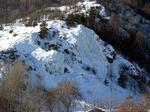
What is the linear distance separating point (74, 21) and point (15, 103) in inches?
860

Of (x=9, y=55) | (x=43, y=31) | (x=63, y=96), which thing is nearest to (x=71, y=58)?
(x=43, y=31)

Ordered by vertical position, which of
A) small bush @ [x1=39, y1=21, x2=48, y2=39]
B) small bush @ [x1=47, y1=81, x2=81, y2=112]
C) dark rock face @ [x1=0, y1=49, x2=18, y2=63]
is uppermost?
small bush @ [x1=39, y1=21, x2=48, y2=39]

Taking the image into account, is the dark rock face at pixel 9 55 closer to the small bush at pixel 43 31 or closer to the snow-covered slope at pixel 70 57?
the snow-covered slope at pixel 70 57

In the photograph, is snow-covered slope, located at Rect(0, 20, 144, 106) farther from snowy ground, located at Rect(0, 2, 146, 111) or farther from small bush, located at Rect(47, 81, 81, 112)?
small bush, located at Rect(47, 81, 81, 112)

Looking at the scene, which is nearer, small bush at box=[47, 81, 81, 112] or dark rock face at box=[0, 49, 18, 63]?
small bush at box=[47, 81, 81, 112]

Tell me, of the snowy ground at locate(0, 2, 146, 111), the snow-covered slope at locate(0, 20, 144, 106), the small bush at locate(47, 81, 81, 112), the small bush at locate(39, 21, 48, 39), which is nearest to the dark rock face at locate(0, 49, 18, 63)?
the snow-covered slope at locate(0, 20, 144, 106)

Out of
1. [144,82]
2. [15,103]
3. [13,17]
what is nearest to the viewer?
[15,103]

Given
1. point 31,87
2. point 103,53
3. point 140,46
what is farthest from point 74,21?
point 31,87

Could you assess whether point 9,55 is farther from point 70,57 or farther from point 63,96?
point 63,96

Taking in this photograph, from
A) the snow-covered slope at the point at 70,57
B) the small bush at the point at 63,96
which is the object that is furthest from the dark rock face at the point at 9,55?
the small bush at the point at 63,96

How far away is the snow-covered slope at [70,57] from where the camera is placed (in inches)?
2803

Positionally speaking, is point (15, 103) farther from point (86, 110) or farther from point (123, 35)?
point (123, 35)

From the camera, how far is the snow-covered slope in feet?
234

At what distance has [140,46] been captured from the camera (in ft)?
273
